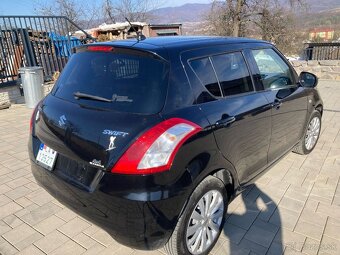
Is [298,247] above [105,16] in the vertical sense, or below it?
below

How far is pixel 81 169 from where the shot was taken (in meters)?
2.06

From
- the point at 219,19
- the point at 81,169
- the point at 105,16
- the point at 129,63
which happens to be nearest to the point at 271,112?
the point at 129,63

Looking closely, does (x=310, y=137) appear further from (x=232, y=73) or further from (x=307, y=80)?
(x=232, y=73)

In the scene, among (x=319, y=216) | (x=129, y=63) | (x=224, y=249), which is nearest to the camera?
(x=129, y=63)

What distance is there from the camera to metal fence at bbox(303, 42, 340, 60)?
41.5 ft

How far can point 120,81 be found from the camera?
221cm

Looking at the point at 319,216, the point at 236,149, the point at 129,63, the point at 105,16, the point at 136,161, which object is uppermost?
the point at 105,16

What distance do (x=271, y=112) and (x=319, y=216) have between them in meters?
1.15

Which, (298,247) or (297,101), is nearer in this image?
(298,247)

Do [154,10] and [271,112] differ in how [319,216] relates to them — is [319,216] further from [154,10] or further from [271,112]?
[154,10]

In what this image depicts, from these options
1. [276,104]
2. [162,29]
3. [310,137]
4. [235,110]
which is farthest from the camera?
[162,29]

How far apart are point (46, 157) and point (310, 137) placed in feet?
12.3

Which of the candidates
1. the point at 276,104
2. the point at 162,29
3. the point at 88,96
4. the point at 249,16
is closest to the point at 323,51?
the point at 249,16

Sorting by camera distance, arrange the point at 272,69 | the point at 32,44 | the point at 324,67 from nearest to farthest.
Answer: the point at 272,69 < the point at 32,44 < the point at 324,67
